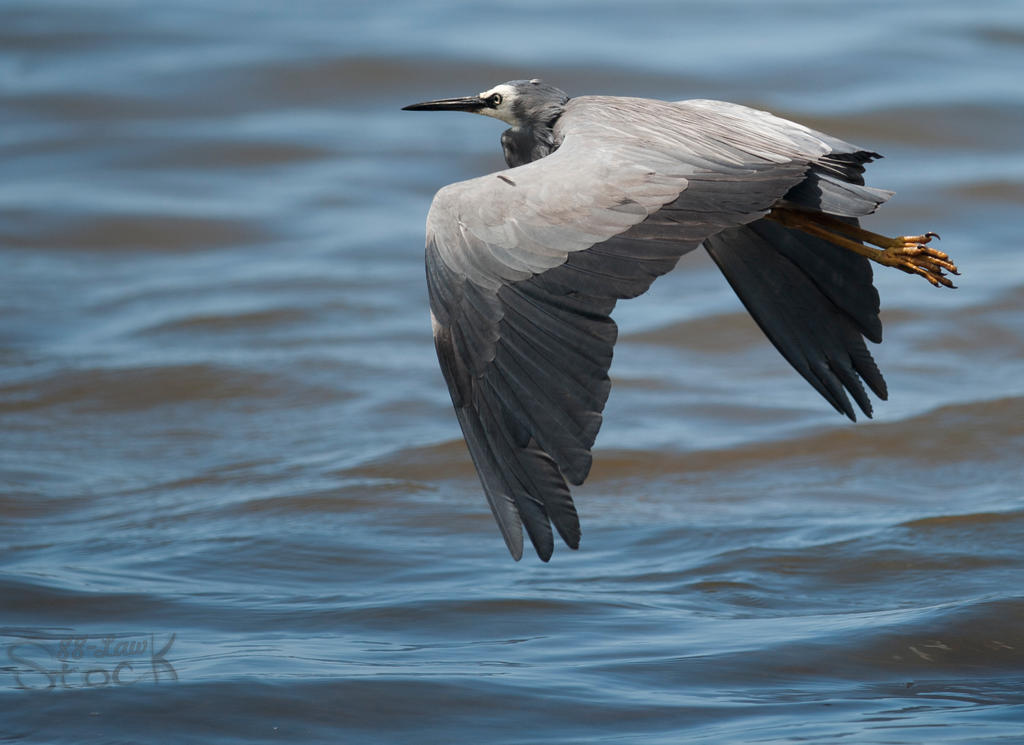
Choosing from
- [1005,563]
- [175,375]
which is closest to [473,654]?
[1005,563]

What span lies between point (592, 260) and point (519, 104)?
1.56 metres

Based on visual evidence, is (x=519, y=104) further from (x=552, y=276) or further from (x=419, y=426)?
(x=419, y=426)

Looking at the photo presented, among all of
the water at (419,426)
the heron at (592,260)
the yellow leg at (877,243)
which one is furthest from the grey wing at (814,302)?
the water at (419,426)

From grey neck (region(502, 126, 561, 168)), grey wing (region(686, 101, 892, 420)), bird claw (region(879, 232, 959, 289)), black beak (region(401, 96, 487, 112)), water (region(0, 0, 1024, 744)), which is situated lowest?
water (region(0, 0, 1024, 744))

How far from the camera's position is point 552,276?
14.4ft

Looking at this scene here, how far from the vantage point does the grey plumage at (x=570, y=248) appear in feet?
13.8

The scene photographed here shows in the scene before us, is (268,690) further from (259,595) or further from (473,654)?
(259,595)

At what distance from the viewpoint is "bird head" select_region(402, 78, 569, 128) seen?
18.7 feet

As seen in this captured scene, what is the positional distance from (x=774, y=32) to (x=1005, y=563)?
10216 mm

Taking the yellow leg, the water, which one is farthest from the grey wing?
the water

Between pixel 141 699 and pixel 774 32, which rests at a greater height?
pixel 774 32

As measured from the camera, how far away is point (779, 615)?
567cm

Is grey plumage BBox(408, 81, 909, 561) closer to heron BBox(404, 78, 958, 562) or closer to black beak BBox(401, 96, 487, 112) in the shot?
heron BBox(404, 78, 958, 562)

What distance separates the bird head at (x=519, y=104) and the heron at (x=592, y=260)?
7.4 inches
